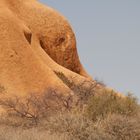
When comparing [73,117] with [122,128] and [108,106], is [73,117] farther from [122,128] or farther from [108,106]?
[108,106]

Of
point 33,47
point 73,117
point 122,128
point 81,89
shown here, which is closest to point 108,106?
point 73,117

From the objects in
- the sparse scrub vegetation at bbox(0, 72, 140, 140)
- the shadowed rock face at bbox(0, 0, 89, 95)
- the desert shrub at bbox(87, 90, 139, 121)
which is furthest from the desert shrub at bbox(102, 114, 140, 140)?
the shadowed rock face at bbox(0, 0, 89, 95)

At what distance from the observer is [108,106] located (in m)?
18.8

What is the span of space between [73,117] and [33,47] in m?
20.6

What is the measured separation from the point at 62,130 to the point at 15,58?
1607 cm

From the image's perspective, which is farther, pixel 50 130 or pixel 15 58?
pixel 15 58


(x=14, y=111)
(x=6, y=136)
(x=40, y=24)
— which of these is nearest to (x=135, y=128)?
(x=6, y=136)

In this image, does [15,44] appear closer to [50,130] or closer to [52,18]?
[52,18]

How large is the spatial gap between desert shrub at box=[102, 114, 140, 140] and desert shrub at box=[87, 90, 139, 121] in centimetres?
209

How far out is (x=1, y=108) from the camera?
993 inches

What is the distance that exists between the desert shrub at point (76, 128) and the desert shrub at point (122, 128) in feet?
1.15

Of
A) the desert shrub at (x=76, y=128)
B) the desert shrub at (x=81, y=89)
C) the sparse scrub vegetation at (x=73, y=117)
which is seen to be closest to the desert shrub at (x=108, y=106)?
the sparse scrub vegetation at (x=73, y=117)

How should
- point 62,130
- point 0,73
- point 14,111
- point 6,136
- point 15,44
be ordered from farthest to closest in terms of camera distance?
1. point 15,44
2. point 0,73
3. point 14,111
4. point 62,130
5. point 6,136

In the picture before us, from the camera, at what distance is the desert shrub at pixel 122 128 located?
14938 mm
